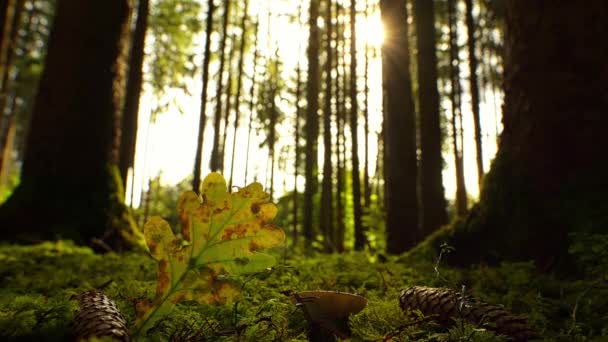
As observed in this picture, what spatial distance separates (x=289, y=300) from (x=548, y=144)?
9.36 feet

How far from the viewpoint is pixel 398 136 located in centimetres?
795

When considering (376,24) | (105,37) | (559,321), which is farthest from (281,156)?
(559,321)

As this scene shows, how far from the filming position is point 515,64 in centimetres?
425

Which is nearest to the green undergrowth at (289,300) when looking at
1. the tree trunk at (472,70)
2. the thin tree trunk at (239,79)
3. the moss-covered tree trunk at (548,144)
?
the moss-covered tree trunk at (548,144)

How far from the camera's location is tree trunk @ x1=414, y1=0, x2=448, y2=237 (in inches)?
373

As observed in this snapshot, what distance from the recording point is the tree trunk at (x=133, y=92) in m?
9.70

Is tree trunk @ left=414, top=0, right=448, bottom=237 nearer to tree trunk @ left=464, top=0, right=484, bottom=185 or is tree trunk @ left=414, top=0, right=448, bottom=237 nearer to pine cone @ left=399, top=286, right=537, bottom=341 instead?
tree trunk @ left=464, top=0, right=484, bottom=185

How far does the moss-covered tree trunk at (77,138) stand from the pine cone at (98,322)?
4249 millimetres

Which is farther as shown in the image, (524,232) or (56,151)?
(56,151)

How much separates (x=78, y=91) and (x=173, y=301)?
5.46m

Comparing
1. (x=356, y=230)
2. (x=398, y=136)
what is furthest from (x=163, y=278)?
(x=356, y=230)

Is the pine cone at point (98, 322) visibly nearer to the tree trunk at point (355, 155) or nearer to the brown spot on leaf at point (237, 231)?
the brown spot on leaf at point (237, 231)

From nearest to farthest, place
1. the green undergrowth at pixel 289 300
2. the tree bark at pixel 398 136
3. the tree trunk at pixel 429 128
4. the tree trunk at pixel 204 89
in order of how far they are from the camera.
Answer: the green undergrowth at pixel 289 300, the tree bark at pixel 398 136, the tree trunk at pixel 429 128, the tree trunk at pixel 204 89

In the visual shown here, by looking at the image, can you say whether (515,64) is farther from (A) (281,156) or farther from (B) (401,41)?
(A) (281,156)
